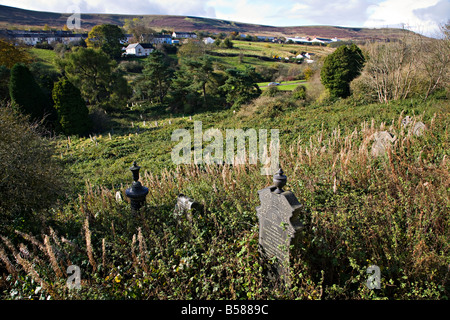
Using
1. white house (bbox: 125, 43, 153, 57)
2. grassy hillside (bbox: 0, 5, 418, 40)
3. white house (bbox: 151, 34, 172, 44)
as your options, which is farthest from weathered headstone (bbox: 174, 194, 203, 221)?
grassy hillside (bbox: 0, 5, 418, 40)

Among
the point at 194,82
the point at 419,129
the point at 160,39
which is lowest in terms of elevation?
the point at 419,129

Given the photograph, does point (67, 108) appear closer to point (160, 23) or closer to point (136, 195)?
point (136, 195)

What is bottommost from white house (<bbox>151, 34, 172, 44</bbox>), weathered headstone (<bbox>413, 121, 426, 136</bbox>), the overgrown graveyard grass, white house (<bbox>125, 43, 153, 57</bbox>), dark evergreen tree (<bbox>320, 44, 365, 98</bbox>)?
the overgrown graveyard grass

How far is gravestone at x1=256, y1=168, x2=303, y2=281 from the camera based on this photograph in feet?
10.6

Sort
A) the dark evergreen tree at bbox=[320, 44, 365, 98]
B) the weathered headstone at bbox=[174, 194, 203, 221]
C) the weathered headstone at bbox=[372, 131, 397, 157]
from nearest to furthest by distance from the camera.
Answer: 1. the weathered headstone at bbox=[174, 194, 203, 221]
2. the weathered headstone at bbox=[372, 131, 397, 157]
3. the dark evergreen tree at bbox=[320, 44, 365, 98]

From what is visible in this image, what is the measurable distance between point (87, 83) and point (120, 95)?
133 inches

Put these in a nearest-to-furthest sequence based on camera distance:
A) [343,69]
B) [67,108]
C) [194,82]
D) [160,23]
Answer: [343,69] < [67,108] < [194,82] < [160,23]

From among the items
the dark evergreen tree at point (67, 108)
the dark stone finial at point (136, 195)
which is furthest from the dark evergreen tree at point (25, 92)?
the dark stone finial at point (136, 195)

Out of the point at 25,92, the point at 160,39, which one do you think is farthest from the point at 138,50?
the point at 25,92

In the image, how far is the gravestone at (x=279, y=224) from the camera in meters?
3.24

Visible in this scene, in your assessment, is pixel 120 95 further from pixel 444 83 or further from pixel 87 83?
pixel 444 83

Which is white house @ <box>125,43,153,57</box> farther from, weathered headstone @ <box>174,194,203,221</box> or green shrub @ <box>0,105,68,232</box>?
weathered headstone @ <box>174,194,203,221</box>

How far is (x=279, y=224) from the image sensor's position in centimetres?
336

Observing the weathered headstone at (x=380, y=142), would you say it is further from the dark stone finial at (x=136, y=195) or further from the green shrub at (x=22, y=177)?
the green shrub at (x=22, y=177)
